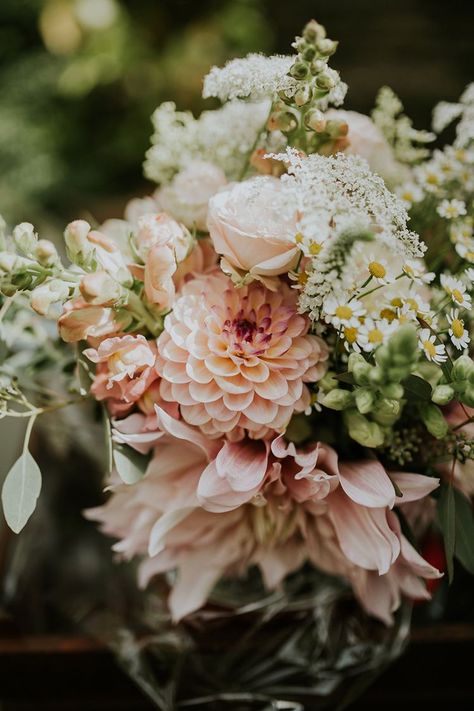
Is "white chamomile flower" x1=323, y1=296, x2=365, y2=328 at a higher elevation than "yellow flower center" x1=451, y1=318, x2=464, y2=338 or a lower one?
higher

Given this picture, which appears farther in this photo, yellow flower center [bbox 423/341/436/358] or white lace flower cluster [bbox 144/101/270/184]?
white lace flower cluster [bbox 144/101/270/184]

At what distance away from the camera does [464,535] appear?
509 mm

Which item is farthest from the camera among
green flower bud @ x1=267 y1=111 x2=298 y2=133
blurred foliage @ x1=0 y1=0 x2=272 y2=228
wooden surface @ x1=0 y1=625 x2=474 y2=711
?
blurred foliage @ x1=0 y1=0 x2=272 y2=228

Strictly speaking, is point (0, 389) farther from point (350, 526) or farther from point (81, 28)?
point (81, 28)

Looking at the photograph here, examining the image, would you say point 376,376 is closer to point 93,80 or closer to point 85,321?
point 85,321

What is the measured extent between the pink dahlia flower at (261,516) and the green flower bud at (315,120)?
22cm

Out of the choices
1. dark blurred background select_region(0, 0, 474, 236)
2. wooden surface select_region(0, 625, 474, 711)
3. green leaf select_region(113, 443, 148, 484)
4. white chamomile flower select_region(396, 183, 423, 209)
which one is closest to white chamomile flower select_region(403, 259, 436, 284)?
white chamomile flower select_region(396, 183, 423, 209)

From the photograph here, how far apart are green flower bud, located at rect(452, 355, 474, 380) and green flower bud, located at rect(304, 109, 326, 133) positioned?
19 cm

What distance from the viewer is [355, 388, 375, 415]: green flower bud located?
426 millimetres

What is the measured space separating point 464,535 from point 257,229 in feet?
0.90

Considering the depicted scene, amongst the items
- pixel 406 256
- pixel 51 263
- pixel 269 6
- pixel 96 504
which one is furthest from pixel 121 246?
pixel 269 6

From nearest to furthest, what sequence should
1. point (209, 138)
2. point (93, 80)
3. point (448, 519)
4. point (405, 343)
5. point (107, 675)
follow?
point (405, 343)
point (448, 519)
point (209, 138)
point (107, 675)
point (93, 80)

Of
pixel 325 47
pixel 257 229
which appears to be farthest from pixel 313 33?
pixel 257 229

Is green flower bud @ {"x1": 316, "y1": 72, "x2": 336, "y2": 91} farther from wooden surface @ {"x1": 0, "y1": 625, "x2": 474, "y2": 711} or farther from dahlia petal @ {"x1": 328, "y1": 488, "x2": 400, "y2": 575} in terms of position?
wooden surface @ {"x1": 0, "y1": 625, "x2": 474, "y2": 711}
